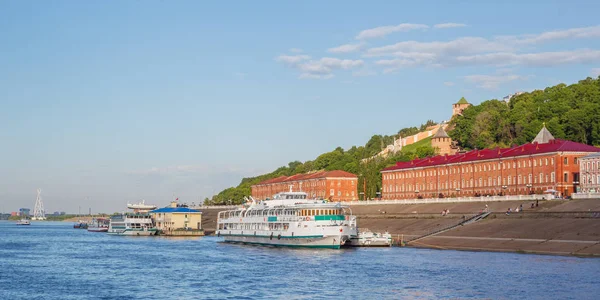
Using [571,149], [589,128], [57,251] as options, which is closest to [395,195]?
[589,128]

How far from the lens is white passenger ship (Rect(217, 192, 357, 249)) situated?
100438 millimetres

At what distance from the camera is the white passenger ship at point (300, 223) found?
330 ft

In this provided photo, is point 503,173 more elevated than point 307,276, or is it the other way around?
point 503,173

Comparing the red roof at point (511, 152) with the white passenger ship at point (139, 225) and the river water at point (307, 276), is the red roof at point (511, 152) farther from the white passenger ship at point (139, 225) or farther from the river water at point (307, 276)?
the white passenger ship at point (139, 225)

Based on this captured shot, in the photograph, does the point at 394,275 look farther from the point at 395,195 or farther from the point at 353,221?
the point at 395,195

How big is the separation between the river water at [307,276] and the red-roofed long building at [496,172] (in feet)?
159

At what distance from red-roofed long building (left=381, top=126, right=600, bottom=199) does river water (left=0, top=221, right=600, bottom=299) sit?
48.6 metres

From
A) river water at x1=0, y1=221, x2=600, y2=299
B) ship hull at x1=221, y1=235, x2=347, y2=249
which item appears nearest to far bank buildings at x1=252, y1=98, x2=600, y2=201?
ship hull at x1=221, y1=235, x2=347, y2=249

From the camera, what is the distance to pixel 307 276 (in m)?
69.8

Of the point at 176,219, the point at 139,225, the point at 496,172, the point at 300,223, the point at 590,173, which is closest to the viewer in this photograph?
the point at 300,223

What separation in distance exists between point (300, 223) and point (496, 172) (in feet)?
202

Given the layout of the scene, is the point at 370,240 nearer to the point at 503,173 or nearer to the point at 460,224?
the point at 460,224

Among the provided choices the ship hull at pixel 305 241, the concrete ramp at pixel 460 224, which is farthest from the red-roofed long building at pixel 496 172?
the ship hull at pixel 305 241

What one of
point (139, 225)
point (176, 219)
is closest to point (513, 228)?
point (176, 219)
